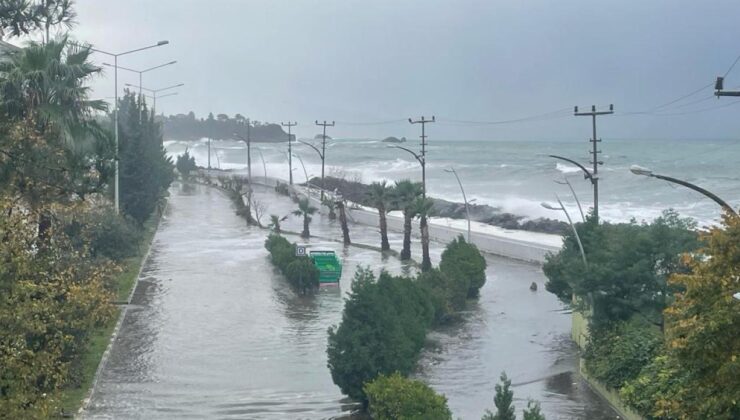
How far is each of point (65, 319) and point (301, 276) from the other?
60.9 ft

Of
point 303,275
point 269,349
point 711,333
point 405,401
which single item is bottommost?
point 269,349

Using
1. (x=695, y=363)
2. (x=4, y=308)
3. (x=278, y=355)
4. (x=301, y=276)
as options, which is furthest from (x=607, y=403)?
(x=301, y=276)

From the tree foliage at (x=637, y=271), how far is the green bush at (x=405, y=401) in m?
6.30

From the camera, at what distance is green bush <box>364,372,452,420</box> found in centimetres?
1554

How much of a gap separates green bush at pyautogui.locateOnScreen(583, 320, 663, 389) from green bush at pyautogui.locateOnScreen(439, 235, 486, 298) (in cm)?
1007

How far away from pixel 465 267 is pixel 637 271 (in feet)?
41.8

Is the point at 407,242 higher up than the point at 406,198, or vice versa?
the point at 406,198

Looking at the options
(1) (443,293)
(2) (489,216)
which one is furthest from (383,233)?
(2) (489,216)

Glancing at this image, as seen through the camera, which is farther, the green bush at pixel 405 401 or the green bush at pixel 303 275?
the green bush at pixel 303 275

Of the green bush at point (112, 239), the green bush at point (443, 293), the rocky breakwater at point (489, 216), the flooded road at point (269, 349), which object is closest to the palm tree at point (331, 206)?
the rocky breakwater at point (489, 216)

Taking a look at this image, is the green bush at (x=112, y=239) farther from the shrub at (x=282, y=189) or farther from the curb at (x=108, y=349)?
the shrub at (x=282, y=189)

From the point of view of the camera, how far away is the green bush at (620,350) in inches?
751

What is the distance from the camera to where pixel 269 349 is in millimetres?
24609

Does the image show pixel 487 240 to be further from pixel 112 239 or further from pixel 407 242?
pixel 112 239
